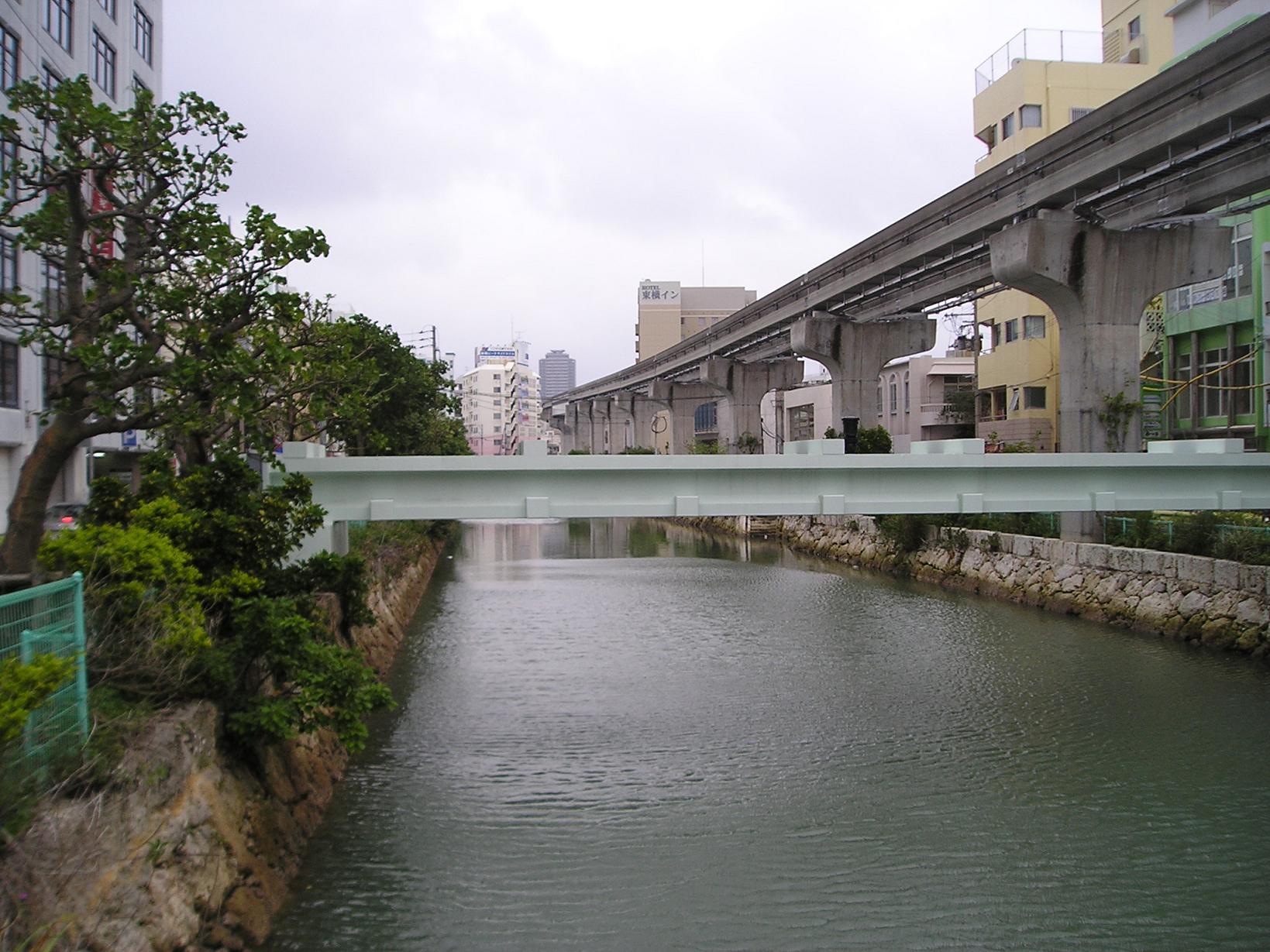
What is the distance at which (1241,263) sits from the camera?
3400cm

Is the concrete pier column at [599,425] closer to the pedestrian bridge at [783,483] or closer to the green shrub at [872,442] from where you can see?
the green shrub at [872,442]

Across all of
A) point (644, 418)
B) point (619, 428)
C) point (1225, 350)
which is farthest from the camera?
point (619, 428)

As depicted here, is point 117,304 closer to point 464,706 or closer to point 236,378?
point 236,378

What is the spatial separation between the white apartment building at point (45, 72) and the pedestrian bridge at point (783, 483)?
9378mm

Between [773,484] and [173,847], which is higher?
[773,484]

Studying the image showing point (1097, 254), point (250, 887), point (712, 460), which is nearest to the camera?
point (250, 887)

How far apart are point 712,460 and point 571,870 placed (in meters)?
6.62

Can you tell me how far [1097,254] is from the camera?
23.6m

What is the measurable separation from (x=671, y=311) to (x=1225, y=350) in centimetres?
7341

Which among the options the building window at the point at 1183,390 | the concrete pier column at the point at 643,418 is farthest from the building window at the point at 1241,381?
the concrete pier column at the point at 643,418

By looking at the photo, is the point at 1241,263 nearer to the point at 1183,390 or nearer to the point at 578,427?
the point at 1183,390

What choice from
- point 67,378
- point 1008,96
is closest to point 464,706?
point 67,378

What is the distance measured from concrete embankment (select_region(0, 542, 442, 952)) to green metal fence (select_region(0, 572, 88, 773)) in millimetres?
419

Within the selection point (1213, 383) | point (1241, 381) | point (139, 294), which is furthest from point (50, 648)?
point (1213, 383)
